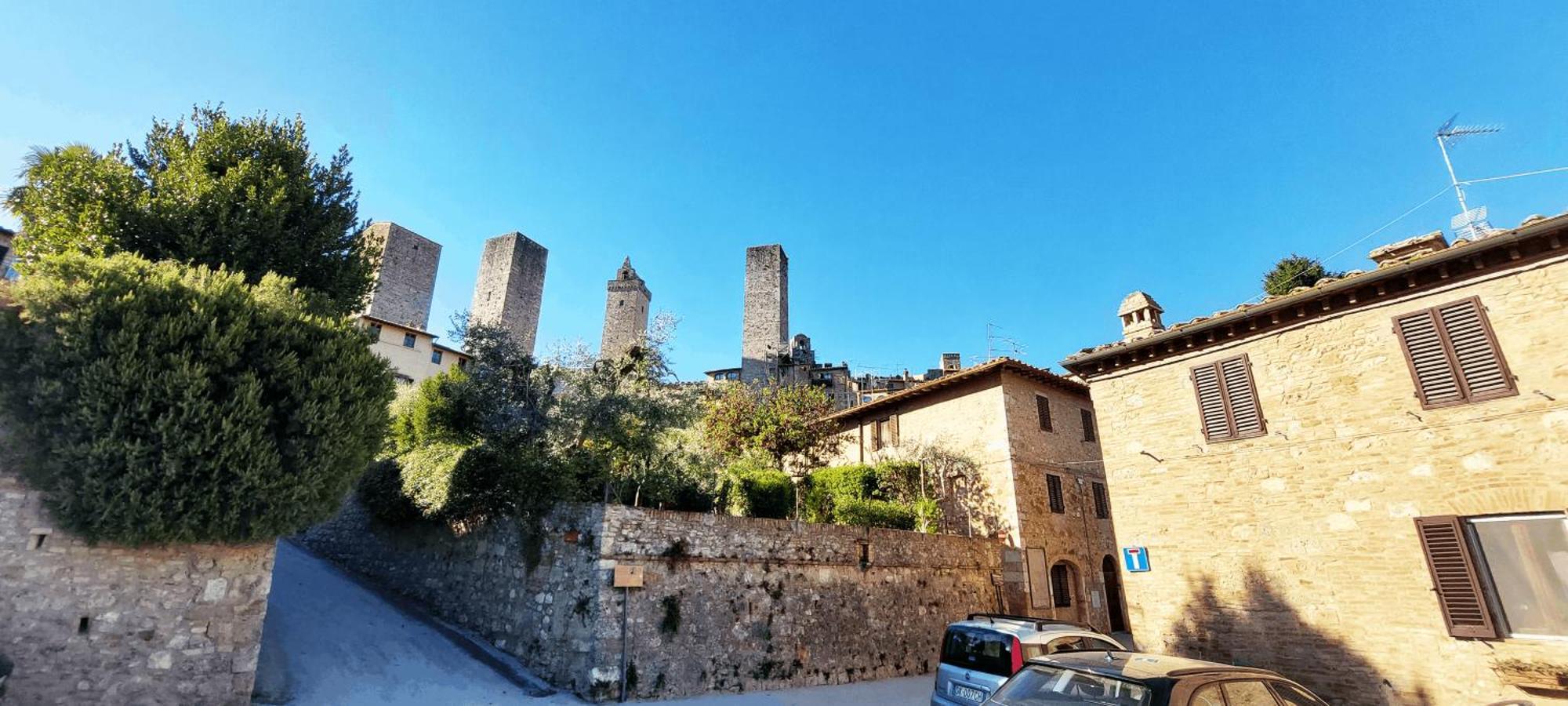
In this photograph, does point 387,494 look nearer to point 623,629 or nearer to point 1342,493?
point 623,629

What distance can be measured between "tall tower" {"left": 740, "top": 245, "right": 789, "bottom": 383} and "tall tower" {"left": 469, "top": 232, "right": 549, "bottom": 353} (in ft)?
45.5

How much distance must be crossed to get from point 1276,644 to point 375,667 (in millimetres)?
14133

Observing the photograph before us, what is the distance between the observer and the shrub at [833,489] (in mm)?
18016

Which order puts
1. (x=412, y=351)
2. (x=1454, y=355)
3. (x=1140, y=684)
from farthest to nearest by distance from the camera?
(x=412, y=351), (x=1454, y=355), (x=1140, y=684)

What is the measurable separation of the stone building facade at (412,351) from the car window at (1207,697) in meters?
30.1

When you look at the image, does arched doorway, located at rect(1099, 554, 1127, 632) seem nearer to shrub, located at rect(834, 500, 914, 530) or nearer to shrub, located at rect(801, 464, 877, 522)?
shrub, located at rect(834, 500, 914, 530)

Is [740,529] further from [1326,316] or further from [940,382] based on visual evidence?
[1326,316]

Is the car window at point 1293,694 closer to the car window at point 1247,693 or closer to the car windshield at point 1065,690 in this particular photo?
the car window at point 1247,693

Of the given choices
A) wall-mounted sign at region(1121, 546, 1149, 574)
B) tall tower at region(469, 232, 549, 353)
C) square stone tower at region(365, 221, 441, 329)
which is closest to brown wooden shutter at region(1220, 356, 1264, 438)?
wall-mounted sign at region(1121, 546, 1149, 574)

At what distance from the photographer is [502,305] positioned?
40.6m

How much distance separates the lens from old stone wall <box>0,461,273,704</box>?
300 inches

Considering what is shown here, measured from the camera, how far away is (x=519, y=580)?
38.4 feet

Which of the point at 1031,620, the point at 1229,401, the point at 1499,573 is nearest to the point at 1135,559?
the point at 1229,401

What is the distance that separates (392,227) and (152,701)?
3882 centimetres
